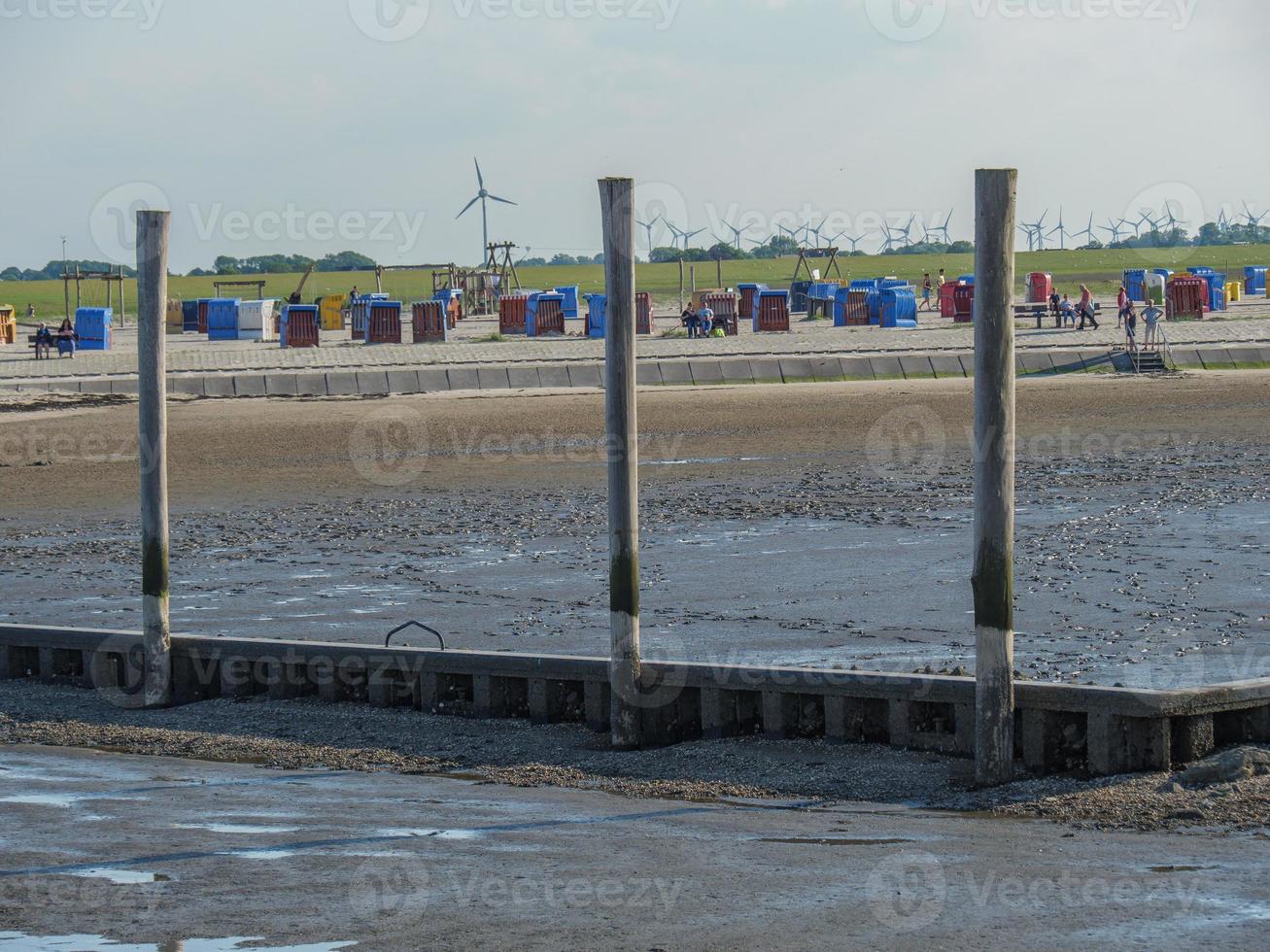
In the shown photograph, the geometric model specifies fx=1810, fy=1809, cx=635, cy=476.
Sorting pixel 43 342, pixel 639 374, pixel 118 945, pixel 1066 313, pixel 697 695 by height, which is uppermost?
pixel 1066 313

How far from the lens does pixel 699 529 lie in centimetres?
1845

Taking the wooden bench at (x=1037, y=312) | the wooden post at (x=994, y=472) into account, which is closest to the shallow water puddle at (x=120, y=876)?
the wooden post at (x=994, y=472)

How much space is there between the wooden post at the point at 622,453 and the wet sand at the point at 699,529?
218 cm

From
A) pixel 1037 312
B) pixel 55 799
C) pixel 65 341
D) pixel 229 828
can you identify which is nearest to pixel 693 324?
pixel 1037 312

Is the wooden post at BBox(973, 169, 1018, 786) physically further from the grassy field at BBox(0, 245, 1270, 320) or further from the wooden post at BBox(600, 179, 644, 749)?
the grassy field at BBox(0, 245, 1270, 320)

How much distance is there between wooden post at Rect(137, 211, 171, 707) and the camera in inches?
448

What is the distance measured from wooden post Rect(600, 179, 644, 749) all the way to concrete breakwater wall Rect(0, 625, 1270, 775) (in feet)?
0.65

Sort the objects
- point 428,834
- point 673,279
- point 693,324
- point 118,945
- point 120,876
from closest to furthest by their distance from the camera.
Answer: point 118,945, point 120,876, point 428,834, point 693,324, point 673,279

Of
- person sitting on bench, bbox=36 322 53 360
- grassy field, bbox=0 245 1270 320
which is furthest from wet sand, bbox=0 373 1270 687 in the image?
grassy field, bbox=0 245 1270 320

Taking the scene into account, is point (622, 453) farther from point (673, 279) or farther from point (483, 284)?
point (673, 279)

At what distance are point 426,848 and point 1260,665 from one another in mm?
5769

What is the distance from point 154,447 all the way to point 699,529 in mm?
7880

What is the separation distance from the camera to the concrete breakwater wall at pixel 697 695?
9008 mm

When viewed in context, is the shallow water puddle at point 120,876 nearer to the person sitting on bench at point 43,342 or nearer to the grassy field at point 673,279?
the person sitting on bench at point 43,342
